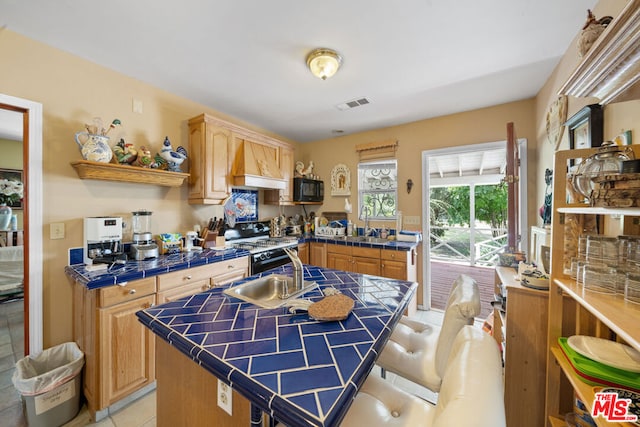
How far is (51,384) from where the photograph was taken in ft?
4.75

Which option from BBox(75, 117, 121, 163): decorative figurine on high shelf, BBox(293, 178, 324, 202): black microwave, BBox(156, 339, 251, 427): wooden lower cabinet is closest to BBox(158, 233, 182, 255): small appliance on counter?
BBox(75, 117, 121, 163): decorative figurine on high shelf

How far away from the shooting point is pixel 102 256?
6.02 feet

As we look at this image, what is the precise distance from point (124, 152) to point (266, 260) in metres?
1.66

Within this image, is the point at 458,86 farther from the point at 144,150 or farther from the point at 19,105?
the point at 19,105

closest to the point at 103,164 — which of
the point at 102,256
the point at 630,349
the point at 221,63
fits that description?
the point at 102,256

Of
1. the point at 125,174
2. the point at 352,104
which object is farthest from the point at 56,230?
the point at 352,104

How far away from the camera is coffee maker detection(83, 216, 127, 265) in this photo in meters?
1.80

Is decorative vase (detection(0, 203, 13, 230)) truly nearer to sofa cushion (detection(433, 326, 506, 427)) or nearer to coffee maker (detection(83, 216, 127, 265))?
coffee maker (detection(83, 216, 127, 265))

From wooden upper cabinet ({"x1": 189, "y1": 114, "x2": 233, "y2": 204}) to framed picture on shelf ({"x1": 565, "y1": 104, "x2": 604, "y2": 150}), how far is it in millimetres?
2988

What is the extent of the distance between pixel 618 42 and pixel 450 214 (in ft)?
18.3

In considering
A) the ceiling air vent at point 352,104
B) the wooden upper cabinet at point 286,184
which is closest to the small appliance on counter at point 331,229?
the wooden upper cabinet at point 286,184

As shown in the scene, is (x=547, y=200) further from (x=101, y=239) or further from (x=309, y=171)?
(x=101, y=239)

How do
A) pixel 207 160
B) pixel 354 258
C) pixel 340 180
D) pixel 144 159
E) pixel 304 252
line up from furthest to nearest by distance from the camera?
pixel 340 180, pixel 304 252, pixel 354 258, pixel 207 160, pixel 144 159

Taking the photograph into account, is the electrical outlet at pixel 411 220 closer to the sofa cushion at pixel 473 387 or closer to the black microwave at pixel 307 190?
the black microwave at pixel 307 190
